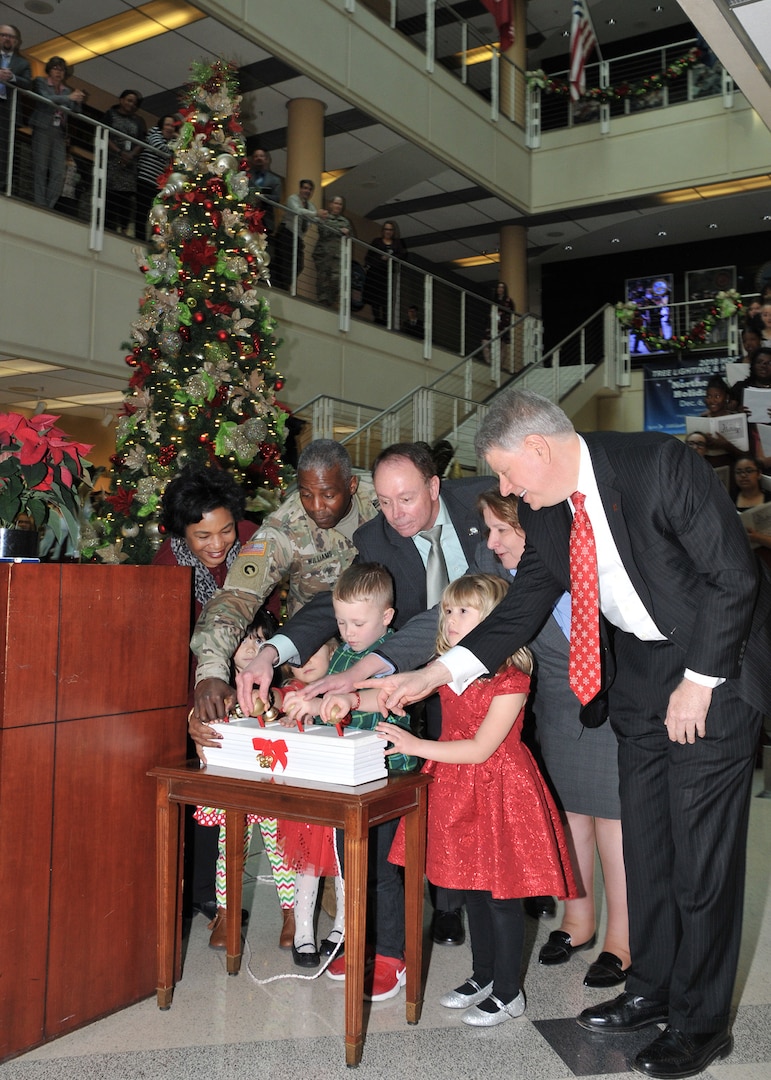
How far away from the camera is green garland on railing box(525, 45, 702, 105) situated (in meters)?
14.6

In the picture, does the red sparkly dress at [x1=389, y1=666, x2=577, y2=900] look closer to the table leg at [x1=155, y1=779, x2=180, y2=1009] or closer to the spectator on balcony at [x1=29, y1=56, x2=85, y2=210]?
the table leg at [x1=155, y1=779, x2=180, y2=1009]

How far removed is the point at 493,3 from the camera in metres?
12.9

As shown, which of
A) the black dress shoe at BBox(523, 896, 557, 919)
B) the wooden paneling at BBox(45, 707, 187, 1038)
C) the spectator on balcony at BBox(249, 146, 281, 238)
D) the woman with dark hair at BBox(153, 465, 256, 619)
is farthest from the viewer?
the spectator on balcony at BBox(249, 146, 281, 238)

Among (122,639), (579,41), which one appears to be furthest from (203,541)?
(579,41)

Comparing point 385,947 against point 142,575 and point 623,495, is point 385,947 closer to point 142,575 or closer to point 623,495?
point 142,575

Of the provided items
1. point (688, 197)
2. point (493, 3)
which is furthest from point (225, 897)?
point (688, 197)

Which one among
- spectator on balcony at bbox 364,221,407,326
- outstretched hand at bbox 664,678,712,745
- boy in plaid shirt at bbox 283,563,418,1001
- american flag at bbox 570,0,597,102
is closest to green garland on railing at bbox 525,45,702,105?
american flag at bbox 570,0,597,102

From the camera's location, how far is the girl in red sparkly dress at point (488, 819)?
2621 millimetres

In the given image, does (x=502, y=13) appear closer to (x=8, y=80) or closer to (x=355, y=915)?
(x=8, y=80)

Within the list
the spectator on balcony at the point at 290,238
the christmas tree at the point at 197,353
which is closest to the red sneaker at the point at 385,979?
the christmas tree at the point at 197,353

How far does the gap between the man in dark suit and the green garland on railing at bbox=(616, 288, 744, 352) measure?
40.8ft

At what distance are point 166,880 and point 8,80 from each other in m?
6.85

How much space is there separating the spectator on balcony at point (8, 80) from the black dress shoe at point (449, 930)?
6660mm

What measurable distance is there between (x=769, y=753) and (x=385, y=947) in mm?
3922
